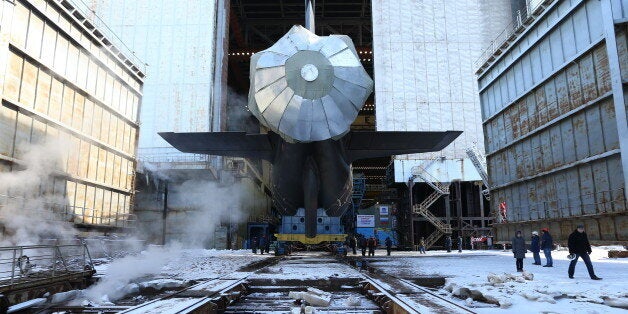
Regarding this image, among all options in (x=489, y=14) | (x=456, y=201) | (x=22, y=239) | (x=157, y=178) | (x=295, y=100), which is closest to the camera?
(x=295, y=100)

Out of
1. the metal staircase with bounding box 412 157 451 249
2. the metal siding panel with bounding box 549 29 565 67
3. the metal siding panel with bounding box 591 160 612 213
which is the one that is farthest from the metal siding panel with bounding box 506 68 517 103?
the metal staircase with bounding box 412 157 451 249

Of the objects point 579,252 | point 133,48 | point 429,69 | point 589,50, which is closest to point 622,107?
point 589,50

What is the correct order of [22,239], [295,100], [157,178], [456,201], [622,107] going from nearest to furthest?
[295,100] → [622,107] → [22,239] → [157,178] → [456,201]

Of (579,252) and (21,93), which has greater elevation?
(21,93)

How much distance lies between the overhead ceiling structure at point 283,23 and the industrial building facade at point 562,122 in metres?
17.6

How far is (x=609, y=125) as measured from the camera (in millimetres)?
12945

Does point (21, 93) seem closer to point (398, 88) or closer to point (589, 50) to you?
point (589, 50)

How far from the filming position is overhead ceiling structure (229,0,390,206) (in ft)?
123

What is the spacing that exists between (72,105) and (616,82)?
18.8m

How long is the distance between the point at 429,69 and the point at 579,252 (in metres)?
25.2

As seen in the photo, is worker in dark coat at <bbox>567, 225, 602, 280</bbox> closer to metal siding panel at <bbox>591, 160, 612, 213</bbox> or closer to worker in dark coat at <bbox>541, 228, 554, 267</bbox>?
worker in dark coat at <bbox>541, 228, 554, 267</bbox>

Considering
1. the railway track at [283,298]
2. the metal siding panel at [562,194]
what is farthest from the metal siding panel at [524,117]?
the railway track at [283,298]

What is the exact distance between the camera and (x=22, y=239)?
1291 cm

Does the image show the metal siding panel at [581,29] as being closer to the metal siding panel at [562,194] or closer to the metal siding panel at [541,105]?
the metal siding panel at [541,105]
